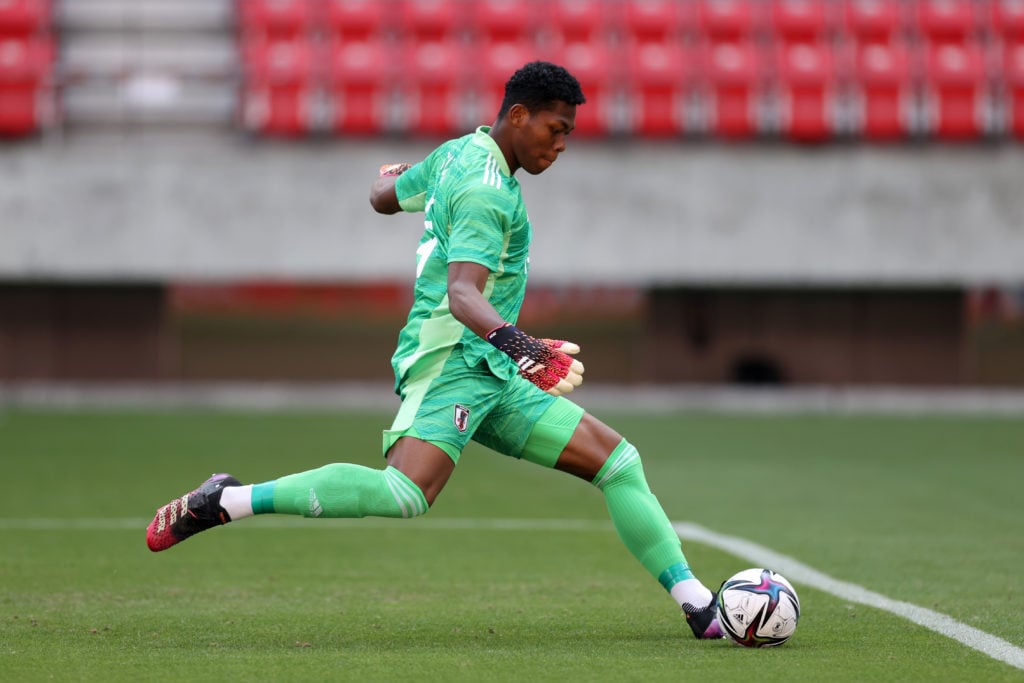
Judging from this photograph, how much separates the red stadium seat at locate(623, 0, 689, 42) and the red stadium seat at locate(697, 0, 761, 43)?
305mm

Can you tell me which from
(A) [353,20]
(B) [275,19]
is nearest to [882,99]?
(A) [353,20]

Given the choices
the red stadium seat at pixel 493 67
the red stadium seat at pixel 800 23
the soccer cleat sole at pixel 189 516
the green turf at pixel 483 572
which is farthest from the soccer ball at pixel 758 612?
the red stadium seat at pixel 800 23

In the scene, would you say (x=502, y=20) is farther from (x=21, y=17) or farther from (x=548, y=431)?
(x=548, y=431)

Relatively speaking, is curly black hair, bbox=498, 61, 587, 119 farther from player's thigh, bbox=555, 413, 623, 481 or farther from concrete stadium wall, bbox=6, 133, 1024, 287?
concrete stadium wall, bbox=6, 133, 1024, 287

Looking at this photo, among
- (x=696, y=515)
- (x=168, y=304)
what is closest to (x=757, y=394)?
(x=168, y=304)

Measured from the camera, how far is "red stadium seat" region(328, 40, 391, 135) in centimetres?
2095

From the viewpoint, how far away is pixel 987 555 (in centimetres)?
762

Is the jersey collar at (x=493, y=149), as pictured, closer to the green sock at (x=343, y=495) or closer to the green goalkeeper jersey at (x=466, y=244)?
the green goalkeeper jersey at (x=466, y=244)

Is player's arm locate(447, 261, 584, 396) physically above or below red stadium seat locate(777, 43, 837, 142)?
below

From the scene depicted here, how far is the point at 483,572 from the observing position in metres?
7.07

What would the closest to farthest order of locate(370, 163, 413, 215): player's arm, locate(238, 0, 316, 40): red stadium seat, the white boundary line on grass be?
the white boundary line on grass → locate(370, 163, 413, 215): player's arm → locate(238, 0, 316, 40): red stadium seat

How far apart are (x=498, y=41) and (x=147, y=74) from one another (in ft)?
16.3

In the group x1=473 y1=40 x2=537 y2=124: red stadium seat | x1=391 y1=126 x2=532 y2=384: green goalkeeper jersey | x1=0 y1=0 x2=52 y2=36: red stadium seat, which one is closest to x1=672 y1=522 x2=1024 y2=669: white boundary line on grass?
x1=391 y1=126 x2=532 y2=384: green goalkeeper jersey

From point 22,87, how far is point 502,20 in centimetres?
667
